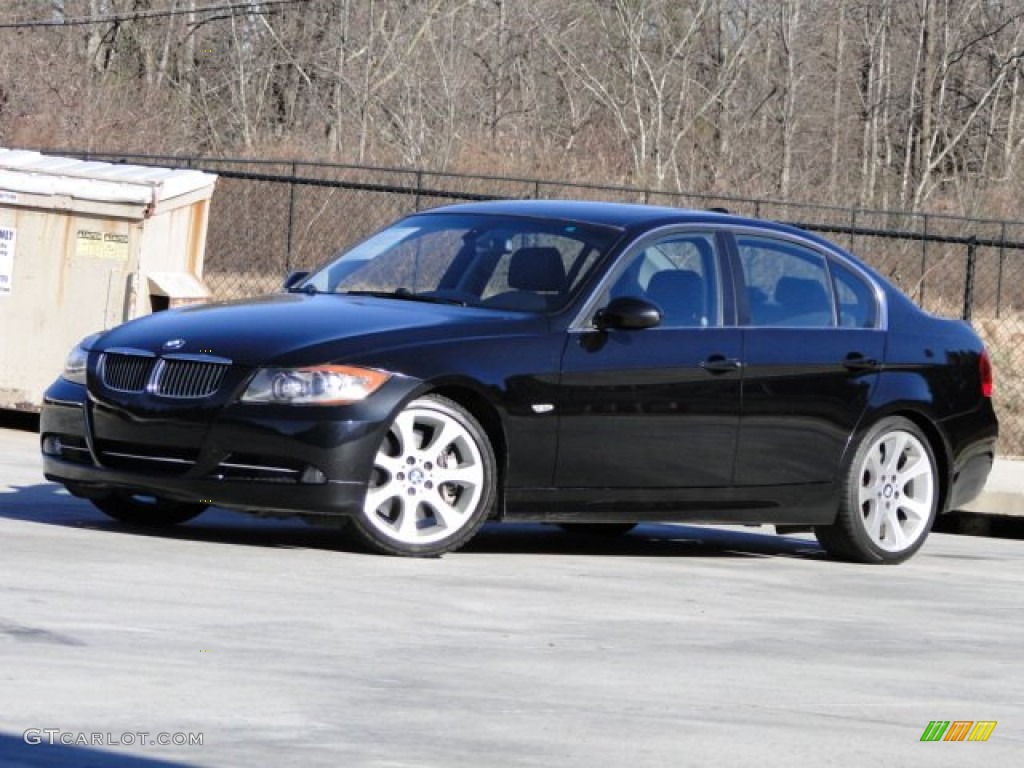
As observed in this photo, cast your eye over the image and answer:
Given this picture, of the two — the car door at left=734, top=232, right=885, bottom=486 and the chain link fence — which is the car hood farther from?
the chain link fence

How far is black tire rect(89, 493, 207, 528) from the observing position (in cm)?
950

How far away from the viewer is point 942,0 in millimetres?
46188

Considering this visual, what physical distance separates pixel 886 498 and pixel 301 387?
10.8ft

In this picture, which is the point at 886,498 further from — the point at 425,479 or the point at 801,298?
the point at 425,479

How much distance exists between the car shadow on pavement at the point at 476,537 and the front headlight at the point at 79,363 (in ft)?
2.12

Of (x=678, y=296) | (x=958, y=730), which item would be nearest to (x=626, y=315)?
(x=678, y=296)

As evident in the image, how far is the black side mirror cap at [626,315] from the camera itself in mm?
9188

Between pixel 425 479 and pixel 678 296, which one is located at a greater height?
pixel 678 296

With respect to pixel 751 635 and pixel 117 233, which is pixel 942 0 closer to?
pixel 117 233

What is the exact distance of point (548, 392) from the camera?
9.03 m

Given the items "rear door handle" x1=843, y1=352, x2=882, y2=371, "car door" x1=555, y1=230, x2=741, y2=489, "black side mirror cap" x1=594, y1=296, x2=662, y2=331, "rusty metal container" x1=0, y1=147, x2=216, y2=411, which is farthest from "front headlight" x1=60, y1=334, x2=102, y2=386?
"rusty metal container" x1=0, y1=147, x2=216, y2=411

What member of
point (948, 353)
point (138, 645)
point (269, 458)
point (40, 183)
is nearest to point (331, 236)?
point (40, 183)

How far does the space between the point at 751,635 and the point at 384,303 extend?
2585 millimetres

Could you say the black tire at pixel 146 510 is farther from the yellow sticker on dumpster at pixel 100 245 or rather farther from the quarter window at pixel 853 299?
the yellow sticker on dumpster at pixel 100 245
